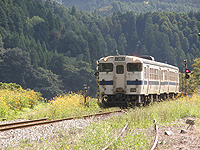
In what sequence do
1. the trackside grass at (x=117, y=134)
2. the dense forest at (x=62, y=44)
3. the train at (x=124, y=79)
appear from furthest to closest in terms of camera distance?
the dense forest at (x=62, y=44) → the train at (x=124, y=79) → the trackside grass at (x=117, y=134)

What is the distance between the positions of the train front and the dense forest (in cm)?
7421

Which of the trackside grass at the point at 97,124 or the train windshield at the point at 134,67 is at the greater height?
the train windshield at the point at 134,67

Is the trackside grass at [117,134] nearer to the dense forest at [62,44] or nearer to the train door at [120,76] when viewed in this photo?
the train door at [120,76]

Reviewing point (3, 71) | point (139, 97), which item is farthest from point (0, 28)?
point (139, 97)

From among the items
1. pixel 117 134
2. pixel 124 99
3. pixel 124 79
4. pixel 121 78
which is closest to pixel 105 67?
pixel 121 78

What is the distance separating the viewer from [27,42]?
4724 inches

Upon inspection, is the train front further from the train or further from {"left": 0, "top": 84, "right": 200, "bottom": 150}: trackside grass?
{"left": 0, "top": 84, "right": 200, "bottom": 150}: trackside grass

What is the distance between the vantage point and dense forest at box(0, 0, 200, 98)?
94.3 meters

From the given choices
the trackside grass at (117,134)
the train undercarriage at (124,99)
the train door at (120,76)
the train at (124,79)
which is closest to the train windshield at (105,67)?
the train at (124,79)

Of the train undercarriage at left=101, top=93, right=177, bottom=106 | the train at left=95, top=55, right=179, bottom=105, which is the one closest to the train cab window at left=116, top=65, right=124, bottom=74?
the train at left=95, top=55, right=179, bottom=105

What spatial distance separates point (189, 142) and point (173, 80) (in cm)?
2033

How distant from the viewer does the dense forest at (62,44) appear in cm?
9431

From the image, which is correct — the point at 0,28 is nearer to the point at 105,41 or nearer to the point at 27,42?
the point at 27,42

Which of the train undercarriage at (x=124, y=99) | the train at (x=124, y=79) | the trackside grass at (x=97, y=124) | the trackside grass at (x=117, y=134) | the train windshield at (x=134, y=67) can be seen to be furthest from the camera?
the train undercarriage at (x=124, y=99)
